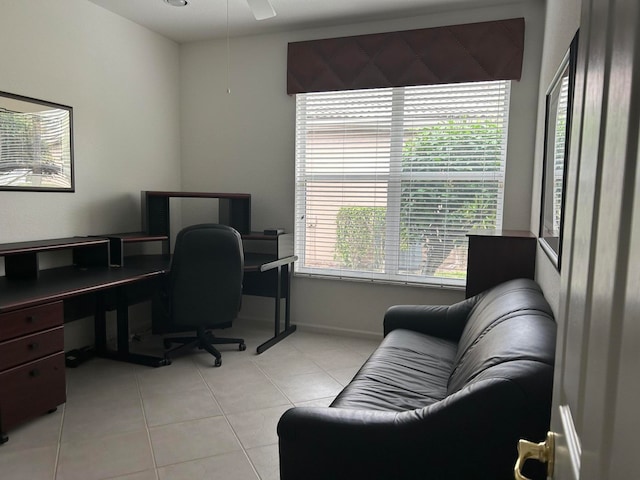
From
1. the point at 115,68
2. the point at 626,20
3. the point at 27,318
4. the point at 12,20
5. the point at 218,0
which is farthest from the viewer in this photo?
the point at 115,68

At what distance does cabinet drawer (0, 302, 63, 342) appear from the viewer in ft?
7.20

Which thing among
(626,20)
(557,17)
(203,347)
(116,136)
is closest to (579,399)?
(626,20)

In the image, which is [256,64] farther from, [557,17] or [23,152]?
[557,17]

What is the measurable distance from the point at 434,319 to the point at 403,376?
0.76 metres

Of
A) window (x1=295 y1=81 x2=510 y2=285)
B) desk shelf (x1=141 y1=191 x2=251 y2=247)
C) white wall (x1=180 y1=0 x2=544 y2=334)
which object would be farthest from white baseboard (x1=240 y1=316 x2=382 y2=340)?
desk shelf (x1=141 y1=191 x2=251 y2=247)

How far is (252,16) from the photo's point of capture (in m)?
3.61

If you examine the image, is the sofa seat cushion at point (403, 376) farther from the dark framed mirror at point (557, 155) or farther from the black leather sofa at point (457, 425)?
the dark framed mirror at point (557, 155)

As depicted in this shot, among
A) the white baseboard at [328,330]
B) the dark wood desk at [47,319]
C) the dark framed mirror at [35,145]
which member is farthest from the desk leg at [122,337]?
the white baseboard at [328,330]

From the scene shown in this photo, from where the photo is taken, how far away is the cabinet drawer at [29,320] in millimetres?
2193

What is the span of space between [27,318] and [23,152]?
1222 mm

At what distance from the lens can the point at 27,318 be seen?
2295 mm

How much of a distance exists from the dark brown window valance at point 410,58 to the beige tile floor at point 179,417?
87.1 inches

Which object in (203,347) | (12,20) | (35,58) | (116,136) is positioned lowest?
(203,347)

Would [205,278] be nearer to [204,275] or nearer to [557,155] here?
[204,275]
